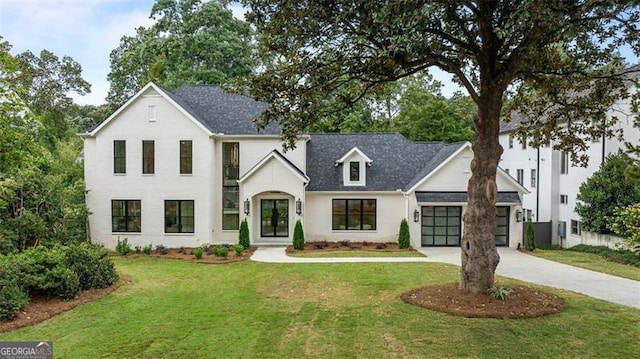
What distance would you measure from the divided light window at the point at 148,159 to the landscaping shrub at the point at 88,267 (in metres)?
8.32

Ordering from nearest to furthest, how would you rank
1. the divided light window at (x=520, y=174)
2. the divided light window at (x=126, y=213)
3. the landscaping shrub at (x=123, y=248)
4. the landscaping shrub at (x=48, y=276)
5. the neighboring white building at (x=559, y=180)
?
1. the landscaping shrub at (x=48, y=276)
2. the landscaping shrub at (x=123, y=248)
3. the divided light window at (x=126, y=213)
4. the neighboring white building at (x=559, y=180)
5. the divided light window at (x=520, y=174)

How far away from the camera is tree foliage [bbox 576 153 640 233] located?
2247 cm

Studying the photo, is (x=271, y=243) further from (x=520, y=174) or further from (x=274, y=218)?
(x=520, y=174)

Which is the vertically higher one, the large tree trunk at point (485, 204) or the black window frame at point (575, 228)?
the large tree trunk at point (485, 204)

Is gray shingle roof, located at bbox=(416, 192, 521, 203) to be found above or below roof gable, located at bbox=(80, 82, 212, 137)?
below

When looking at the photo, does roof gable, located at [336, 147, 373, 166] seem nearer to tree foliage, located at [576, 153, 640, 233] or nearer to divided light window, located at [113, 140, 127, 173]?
divided light window, located at [113, 140, 127, 173]

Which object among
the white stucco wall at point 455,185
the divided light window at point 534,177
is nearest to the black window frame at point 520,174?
the divided light window at point 534,177

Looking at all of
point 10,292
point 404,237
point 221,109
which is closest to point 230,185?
point 221,109

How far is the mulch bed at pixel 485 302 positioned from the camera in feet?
34.7

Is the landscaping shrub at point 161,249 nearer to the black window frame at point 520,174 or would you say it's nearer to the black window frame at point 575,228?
the black window frame at point 575,228

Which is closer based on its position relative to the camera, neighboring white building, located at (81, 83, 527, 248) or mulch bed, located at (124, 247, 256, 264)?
mulch bed, located at (124, 247, 256, 264)

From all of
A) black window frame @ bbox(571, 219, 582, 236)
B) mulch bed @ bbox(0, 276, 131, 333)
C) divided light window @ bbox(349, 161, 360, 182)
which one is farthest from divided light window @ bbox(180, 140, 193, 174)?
black window frame @ bbox(571, 219, 582, 236)

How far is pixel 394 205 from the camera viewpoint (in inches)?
923

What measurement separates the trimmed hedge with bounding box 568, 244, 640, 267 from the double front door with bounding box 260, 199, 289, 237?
1507 centimetres
